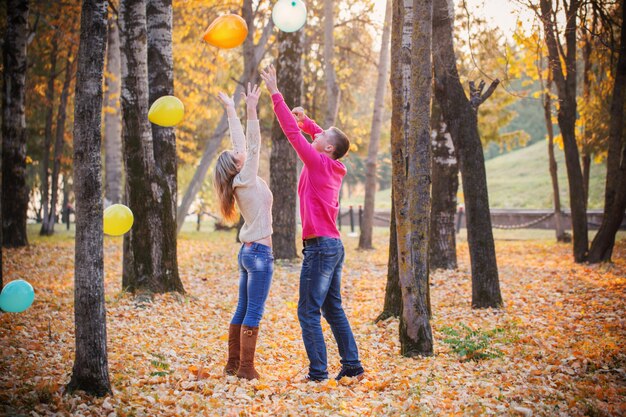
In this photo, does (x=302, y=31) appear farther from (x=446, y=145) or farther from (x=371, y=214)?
(x=371, y=214)

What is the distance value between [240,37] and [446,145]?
20.9 feet

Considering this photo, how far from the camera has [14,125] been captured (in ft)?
43.6

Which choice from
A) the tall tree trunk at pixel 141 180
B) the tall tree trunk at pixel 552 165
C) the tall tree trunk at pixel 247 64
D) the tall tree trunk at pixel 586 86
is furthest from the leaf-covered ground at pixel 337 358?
the tall tree trunk at pixel 247 64

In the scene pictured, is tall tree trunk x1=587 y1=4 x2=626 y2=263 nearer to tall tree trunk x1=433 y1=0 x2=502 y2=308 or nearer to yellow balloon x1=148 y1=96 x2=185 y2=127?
tall tree trunk x1=433 y1=0 x2=502 y2=308

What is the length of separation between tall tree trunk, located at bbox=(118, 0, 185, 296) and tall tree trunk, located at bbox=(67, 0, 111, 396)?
3712 millimetres

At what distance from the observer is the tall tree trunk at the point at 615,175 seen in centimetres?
1105

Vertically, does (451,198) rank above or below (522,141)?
below

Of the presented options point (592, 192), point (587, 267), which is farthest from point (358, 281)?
point (592, 192)

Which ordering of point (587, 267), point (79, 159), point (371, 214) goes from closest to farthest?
point (79, 159)
point (587, 267)
point (371, 214)

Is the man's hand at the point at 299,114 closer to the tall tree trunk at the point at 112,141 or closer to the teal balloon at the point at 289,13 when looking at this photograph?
the teal balloon at the point at 289,13

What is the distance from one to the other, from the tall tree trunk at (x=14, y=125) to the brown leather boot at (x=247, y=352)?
9.48 meters

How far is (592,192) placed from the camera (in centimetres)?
3706

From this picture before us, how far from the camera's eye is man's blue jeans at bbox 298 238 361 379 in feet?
16.3

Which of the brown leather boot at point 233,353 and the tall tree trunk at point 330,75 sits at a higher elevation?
the tall tree trunk at point 330,75
